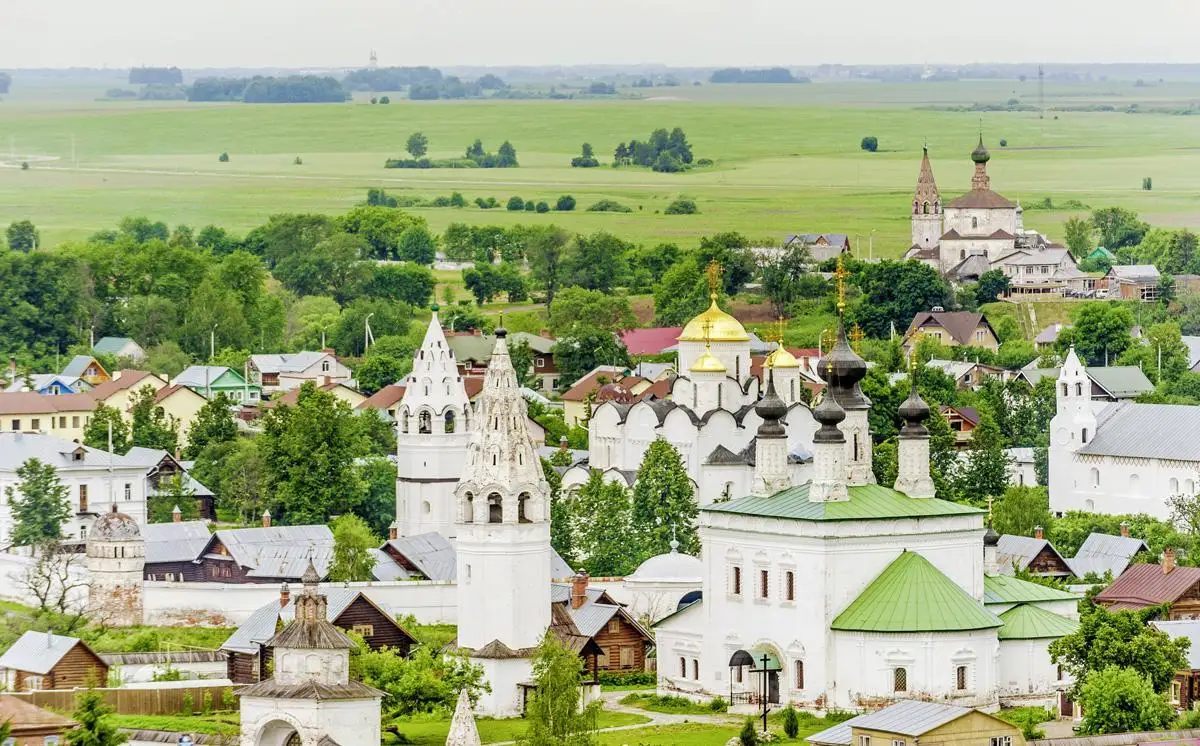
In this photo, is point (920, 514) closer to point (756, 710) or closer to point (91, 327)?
point (756, 710)

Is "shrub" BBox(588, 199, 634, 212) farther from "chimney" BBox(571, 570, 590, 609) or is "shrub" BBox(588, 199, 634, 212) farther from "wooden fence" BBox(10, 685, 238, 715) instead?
"wooden fence" BBox(10, 685, 238, 715)

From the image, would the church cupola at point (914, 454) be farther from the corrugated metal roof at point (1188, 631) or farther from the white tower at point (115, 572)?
the white tower at point (115, 572)

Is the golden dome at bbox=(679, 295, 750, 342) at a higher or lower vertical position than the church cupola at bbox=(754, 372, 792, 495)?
higher

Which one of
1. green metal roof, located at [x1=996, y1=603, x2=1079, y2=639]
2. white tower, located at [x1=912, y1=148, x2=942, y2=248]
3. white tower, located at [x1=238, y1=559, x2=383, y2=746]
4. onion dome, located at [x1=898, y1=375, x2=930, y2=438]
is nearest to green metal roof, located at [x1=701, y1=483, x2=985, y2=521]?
onion dome, located at [x1=898, y1=375, x2=930, y2=438]

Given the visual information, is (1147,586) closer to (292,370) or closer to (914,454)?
(914,454)

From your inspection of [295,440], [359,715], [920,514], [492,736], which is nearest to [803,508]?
[920,514]
